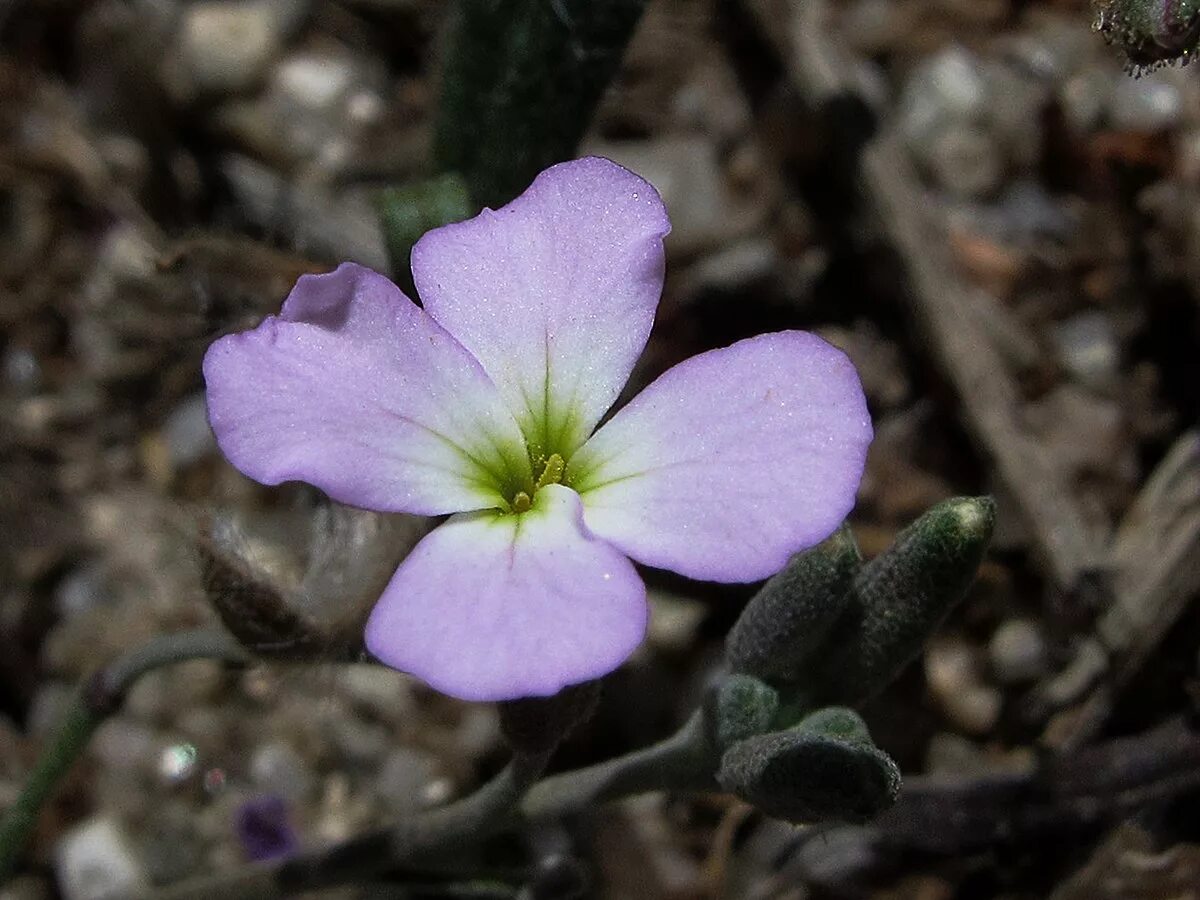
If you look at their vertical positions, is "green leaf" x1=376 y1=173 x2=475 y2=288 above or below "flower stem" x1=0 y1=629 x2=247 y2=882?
above

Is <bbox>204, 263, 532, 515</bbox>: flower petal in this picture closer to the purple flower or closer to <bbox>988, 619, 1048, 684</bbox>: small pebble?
the purple flower

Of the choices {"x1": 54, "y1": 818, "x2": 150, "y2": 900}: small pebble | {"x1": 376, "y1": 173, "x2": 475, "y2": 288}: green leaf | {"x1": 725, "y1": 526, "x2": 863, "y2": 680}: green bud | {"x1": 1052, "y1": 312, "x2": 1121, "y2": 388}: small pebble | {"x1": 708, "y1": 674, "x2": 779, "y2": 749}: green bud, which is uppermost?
{"x1": 725, "y1": 526, "x2": 863, "y2": 680}: green bud

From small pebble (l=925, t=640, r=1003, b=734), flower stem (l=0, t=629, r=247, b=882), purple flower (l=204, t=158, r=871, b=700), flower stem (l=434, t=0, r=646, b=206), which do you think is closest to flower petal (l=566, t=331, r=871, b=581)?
purple flower (l=204, t=158, r=871, b=700)

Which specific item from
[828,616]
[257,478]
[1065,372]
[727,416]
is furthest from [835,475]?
[1065,372]

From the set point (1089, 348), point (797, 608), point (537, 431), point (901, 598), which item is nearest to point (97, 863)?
point (537, 431)

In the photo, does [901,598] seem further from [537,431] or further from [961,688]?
[961,688]

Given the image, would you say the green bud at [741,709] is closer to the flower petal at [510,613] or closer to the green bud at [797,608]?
the green bud at [797,608]
